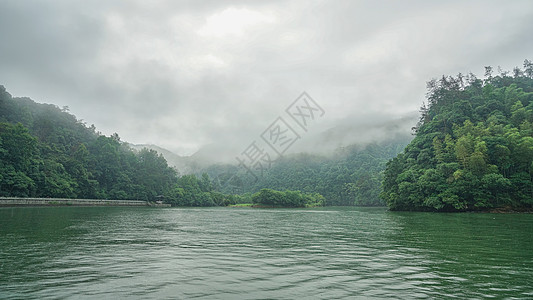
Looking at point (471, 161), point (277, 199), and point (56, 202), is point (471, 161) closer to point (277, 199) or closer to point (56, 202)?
point (277, 199)

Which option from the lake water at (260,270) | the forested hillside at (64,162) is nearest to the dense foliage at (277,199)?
the forested hillside at (64,162)

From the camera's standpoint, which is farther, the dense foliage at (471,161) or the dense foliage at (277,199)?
the dense foliage at (277,199)

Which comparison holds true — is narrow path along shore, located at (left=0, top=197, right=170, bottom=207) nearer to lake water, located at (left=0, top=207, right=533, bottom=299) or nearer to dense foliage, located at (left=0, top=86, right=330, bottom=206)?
dense foliage, located at (left=0, top=86, right=330, bottom=206)

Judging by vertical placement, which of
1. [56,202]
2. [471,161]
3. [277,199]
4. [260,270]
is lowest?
[277,199]

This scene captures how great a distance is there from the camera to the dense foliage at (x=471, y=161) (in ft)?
214

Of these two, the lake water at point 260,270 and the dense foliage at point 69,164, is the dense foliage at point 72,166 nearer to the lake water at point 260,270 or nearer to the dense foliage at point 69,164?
the dense foliage at point 69,164

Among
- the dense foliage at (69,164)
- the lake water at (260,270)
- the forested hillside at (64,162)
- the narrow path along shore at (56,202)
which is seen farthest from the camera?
the dense foliage at (69,164)

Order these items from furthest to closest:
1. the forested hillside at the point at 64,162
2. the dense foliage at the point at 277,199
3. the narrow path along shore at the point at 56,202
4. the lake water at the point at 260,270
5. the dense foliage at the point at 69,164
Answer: the dense foliage at the point at 277,199 < the dense foliage at the point at 69,164 < the forested hillside at the point at 64,162 < the narrow path along shore at the point at 56,202 < the lake water at the point at 260,270

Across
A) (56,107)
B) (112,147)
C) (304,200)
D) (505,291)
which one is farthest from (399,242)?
(56,107)

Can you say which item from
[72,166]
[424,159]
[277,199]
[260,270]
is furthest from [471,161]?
[72,166]

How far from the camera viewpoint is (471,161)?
66.1 metres

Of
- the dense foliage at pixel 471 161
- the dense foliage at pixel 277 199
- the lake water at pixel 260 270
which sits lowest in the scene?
the dense foliage at pixel 277 199

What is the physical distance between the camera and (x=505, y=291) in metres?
9.05

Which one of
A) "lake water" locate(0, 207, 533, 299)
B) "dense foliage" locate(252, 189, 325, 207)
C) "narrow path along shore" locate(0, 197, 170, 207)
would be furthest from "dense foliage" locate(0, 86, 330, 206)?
"lake water" locate(0, 207, 533, 299)
